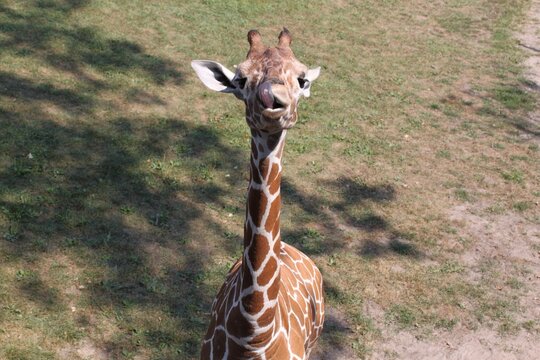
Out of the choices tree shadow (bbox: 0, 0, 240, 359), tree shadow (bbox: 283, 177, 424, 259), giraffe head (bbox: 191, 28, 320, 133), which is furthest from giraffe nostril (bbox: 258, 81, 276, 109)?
tree shadow (bbox: 283, 177, 424, 259)

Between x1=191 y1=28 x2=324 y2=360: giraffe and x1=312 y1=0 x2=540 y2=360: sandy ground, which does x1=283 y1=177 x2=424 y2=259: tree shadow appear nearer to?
x1=312 y1=0 x2=540 y2=360: sandy ground

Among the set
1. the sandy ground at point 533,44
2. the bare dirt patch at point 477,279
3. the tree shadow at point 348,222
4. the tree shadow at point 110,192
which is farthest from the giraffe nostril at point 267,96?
the sandy ground at point 533,44

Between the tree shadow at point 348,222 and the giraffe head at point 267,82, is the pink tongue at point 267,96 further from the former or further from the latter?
the tree shadow at point 348,222

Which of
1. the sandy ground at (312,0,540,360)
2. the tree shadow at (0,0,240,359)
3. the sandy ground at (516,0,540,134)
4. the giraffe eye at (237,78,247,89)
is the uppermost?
the giraffe eye at (237,78,247,89)

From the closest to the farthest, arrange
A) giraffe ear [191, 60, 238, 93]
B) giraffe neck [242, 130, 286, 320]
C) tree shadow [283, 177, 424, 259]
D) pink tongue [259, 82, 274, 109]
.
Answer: pink tongue [259, 82, 274, 109]
giraffe neck [242, 130, 286, 320]
giraffe ear [191, 60, 238, 93]
tree shadow [283, 177, 424, 259]

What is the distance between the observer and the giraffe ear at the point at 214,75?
3949mm

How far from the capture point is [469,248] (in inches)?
332

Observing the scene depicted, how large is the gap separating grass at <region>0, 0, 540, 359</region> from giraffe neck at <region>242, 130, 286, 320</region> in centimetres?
266

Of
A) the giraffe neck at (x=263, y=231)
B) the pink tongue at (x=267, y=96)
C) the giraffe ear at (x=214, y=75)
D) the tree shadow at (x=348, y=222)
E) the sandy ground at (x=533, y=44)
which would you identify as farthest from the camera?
the sandy ground at (x=533, y=44)

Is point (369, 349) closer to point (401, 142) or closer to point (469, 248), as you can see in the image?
point (469, 248)

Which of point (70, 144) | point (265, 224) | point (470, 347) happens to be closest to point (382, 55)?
point (70, 144)

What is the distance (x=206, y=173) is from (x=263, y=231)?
531cm

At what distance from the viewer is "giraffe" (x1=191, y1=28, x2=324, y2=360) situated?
3.55m

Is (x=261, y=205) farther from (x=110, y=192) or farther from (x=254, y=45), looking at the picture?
(x=110, y=192)
